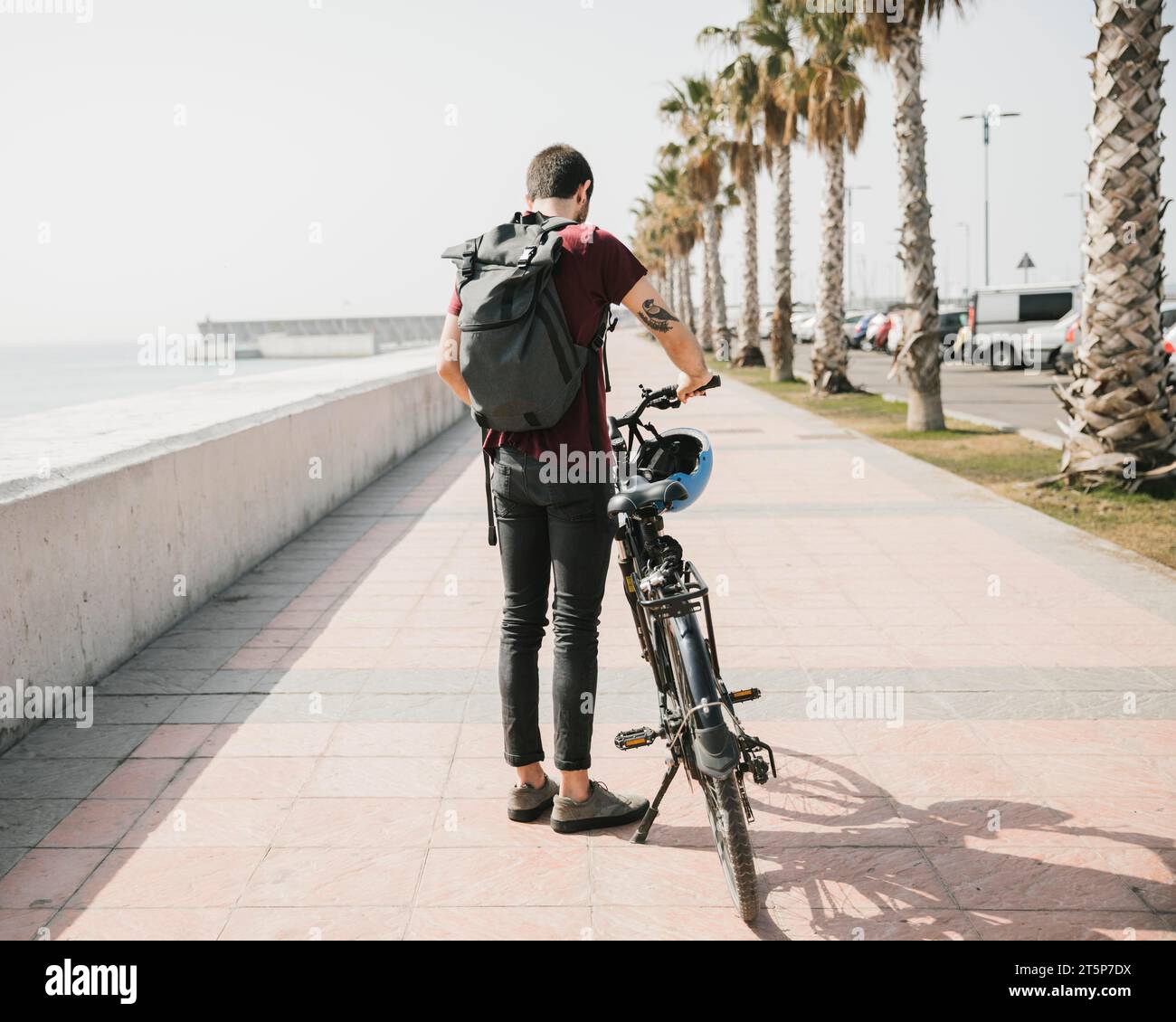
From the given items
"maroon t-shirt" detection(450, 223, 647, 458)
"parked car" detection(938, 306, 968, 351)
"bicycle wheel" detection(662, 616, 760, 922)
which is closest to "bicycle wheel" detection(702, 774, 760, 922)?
"bicycle wheel" detection(662, 616, 760, 922)

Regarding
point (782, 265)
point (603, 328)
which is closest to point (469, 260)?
point (603, 328)

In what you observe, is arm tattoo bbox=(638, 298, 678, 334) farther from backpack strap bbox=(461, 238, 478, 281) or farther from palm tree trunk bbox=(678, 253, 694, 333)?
palm tree trunk bbox=(678, 253, 694, 333)

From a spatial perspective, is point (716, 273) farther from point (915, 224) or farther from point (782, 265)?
point (915, 224)

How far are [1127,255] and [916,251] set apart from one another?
585 centimetres

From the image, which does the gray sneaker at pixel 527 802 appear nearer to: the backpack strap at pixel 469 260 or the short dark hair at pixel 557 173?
the backpack strap at pixel 469 260

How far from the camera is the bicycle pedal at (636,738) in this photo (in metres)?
3.63

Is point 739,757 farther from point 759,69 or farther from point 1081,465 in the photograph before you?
point 759,69

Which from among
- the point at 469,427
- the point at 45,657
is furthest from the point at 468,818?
the point at 469,427

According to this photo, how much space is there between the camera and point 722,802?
10.4 ft

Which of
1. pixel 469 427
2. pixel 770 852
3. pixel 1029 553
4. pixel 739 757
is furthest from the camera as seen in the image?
pixel 469 427

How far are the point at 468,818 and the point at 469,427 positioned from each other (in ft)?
51.1

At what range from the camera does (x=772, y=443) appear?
15.0m

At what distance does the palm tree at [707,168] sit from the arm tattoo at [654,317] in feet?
116
